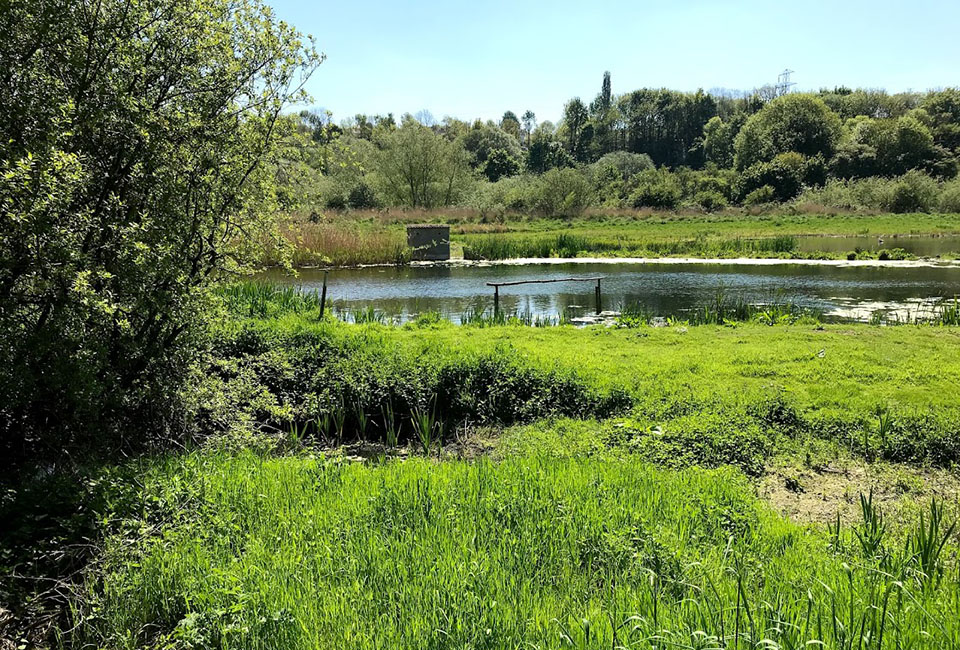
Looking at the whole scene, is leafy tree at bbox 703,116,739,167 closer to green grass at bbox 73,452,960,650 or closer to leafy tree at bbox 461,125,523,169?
leafy tree at bbox 461,125,523,169

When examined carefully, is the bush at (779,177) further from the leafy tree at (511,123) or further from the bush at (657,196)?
the leafy tree at (511,123)

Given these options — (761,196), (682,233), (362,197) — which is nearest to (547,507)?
(682,233)

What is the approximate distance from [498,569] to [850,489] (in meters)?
4.02

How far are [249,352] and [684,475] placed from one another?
7.54 meters

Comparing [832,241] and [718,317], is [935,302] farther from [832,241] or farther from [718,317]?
[832,241]

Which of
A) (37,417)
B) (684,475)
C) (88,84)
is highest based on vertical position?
(88,84)

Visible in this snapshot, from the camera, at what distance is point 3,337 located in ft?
16.1

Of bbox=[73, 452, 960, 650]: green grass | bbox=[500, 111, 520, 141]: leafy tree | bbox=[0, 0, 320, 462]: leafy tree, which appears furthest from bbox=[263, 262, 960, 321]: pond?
bbox=[500, 111, 520, 141]: leafy tree

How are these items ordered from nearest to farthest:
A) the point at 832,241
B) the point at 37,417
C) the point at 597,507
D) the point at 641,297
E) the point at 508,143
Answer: the point at 597,507 → the point at 37,417 → the point at 641,297 → the point at 832,241 → the point at 508,143

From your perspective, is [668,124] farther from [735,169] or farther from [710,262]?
[710,262]

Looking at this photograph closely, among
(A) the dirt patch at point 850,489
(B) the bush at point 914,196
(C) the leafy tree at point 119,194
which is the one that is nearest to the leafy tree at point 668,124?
(B) the bush at point 914,196

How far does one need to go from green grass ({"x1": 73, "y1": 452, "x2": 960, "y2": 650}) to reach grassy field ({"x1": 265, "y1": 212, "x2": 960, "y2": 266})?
16307 millimetres

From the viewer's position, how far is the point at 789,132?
78812mm

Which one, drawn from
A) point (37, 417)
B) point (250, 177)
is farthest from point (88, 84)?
point (37, 417)
